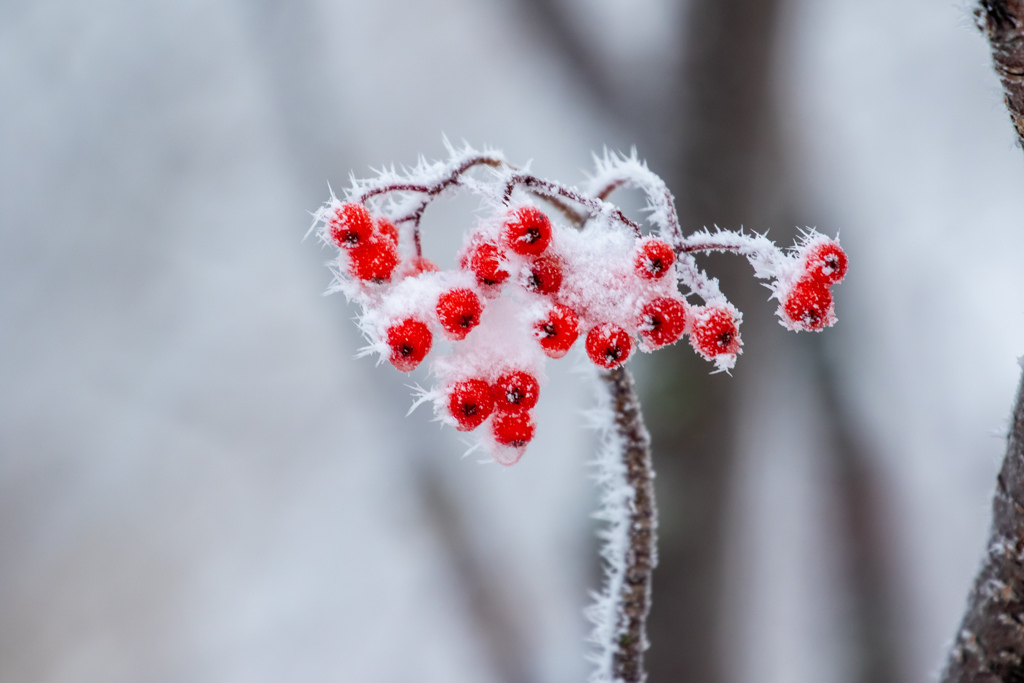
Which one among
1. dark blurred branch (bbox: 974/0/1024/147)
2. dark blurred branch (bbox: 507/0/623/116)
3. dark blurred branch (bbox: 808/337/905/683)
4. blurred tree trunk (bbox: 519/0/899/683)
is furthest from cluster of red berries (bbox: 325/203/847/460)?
dark blurred branch (bbox: 808/337/905/683)

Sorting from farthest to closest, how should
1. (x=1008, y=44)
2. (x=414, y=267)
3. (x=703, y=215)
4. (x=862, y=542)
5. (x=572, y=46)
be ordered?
(x=862, y=542) → (x=572, y=46) → (x=703, y=215) → (x=414, y=267) → (x=1008, y=44)

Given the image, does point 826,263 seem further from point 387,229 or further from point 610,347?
point 387,229

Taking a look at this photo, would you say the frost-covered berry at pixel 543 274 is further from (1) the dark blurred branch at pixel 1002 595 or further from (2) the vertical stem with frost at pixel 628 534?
(1) the dark blurred branch at pixel 1002 595

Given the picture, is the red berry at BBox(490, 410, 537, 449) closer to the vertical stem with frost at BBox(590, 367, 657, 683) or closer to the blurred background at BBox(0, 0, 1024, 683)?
the vertical stem with frost at BBox(590, 367, 657, 683)

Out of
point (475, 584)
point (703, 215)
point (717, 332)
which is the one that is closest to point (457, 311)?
point (717, 332)

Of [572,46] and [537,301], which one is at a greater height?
[572,46]

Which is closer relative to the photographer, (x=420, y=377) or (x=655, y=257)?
(x=655, y=257)

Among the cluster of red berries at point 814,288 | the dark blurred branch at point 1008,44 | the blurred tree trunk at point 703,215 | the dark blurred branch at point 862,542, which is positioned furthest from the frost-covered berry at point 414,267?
the dark blurred branch at point 862,542
